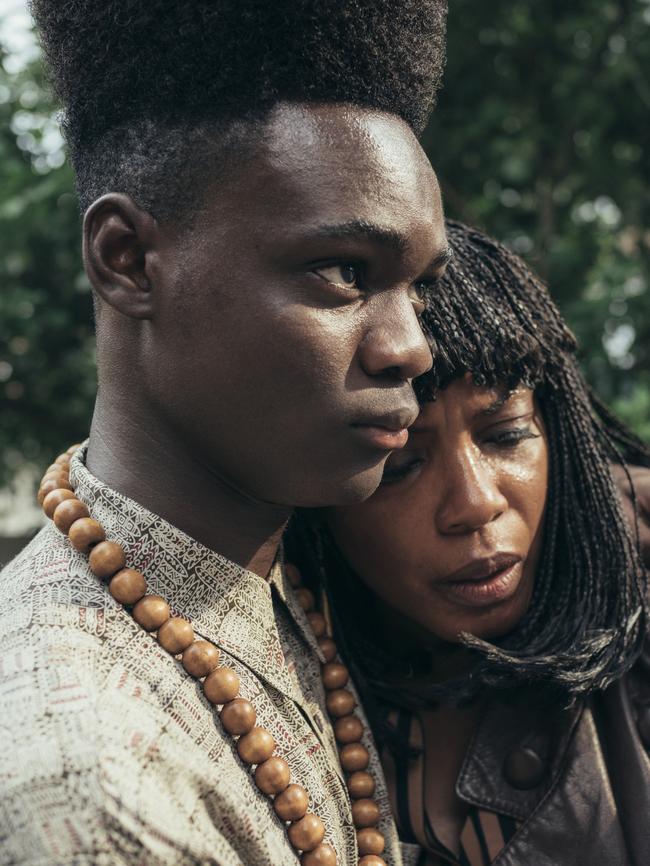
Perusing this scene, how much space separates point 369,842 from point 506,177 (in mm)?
3207

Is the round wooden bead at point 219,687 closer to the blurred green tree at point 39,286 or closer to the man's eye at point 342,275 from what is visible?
the man's eye at point 342,275

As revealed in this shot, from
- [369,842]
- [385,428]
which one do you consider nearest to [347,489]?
[385,428]

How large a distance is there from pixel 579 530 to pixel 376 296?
3.21ft

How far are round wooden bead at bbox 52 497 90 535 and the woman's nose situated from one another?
31.9 inches

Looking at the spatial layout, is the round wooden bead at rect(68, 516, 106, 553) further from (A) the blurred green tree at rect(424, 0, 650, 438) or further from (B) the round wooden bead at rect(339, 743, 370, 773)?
(A) the blurred green tree at rect(424, 0, 650, 438)

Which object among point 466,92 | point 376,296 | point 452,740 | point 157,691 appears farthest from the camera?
point 466,92

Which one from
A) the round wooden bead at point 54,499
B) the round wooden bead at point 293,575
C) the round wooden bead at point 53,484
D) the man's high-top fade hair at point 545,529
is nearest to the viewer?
the round wooden bead at point 54,499

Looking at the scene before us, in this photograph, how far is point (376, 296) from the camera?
6.07 feet

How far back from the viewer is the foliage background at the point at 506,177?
14.1 ft

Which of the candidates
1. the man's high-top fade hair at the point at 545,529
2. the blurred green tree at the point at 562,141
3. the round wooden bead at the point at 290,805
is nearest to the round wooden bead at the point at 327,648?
the man's high-top fade hair at the point at 545,529

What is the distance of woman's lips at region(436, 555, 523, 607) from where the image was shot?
2309mm

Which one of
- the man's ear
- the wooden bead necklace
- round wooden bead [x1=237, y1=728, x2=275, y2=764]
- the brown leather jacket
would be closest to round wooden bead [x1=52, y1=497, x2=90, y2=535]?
the wooden bead necklace

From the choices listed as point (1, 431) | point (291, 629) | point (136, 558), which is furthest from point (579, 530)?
point (1, 431)

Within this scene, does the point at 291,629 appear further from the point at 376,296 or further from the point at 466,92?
the point at 466,92
